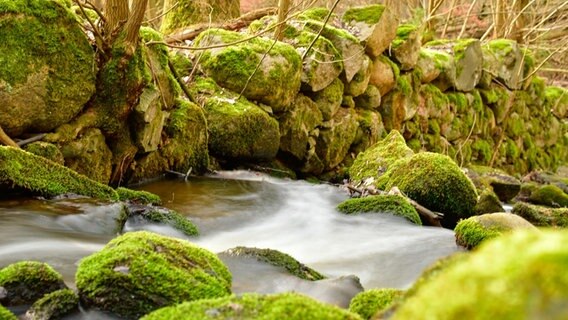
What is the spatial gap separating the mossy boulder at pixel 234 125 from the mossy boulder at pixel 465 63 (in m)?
5.36

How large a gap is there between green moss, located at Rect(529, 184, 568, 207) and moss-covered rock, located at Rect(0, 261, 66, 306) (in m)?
7.79

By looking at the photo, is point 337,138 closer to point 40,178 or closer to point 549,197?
point 549,197

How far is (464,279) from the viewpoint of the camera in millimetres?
795

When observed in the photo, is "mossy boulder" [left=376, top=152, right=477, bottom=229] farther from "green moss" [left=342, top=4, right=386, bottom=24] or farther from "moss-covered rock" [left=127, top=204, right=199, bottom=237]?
"green moss" [left=342, top=4, right=386, bottom=24]

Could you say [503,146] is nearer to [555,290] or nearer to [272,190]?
[272,190]

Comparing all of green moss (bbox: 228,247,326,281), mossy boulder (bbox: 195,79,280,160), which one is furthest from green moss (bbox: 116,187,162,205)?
mossy boulder (bbox: 195,79,280,160)

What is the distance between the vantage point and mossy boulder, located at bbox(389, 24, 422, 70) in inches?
376

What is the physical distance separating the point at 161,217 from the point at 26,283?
183 cm

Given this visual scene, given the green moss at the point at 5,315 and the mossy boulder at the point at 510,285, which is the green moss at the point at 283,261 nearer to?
the green moss at the point at 5,315

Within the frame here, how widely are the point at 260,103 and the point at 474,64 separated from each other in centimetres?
624

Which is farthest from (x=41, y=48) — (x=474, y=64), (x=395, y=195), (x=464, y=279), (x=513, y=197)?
(x=474, y=64)

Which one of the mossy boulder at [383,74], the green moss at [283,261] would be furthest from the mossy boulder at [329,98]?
the green moss at [283,261]

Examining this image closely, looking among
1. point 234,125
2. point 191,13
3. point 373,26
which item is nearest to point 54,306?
point 234,125

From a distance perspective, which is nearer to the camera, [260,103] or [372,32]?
[260,103]
